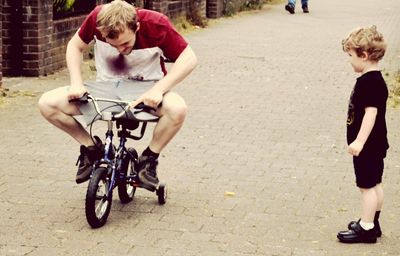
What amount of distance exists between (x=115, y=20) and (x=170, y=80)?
0.55 m

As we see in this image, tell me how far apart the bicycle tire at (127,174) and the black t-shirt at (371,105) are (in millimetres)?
1487

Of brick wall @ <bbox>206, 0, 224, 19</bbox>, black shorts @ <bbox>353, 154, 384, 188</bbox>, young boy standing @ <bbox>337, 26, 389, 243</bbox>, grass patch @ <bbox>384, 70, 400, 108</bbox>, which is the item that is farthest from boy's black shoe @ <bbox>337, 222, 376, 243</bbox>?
brick wall @ <bbox>206, 0, 224, 19</bbox>

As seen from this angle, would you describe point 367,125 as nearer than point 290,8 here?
Yes

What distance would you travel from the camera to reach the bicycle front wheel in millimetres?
5535

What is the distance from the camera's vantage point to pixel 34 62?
39.3 feet

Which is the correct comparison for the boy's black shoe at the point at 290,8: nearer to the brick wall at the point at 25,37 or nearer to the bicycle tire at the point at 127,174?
the brick wall at the point at 25,37

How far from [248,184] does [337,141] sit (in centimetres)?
196

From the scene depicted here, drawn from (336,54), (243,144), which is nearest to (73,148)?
(243,144)

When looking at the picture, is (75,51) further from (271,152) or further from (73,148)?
(271,152)

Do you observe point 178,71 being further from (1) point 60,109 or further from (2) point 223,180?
(2) point 223,180

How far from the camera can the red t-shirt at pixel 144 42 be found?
5.84m

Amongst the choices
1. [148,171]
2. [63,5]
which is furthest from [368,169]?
[63,5]

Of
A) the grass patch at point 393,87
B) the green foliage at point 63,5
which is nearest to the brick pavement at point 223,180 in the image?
the grass patch at point 393,87

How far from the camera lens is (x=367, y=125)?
5320mm
